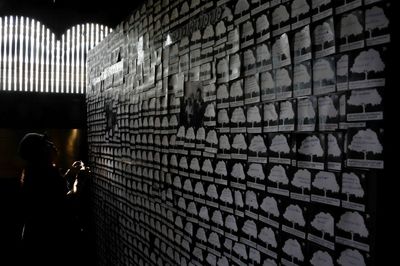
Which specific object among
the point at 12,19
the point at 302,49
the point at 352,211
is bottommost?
the point at 352,211

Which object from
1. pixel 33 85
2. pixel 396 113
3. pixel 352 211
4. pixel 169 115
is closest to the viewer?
pixel 396 113

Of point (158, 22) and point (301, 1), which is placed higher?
point (158, 22)

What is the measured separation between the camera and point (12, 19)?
Answer: 25.5 ft

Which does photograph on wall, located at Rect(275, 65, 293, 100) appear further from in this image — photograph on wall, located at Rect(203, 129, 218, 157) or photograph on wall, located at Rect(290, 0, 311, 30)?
photograph on wall, located at Rect(203, 129, 218, 157)

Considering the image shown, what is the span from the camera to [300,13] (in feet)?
6.84

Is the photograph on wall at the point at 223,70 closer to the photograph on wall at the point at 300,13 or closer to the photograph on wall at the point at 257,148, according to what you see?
the photograph on wall at the point at 257,148

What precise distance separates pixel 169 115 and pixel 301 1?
6.02 feet

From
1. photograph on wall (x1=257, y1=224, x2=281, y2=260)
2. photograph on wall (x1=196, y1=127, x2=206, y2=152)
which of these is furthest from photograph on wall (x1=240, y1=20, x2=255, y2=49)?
photograph on wall (x1=257, y1=224, x2=281, y2=260)

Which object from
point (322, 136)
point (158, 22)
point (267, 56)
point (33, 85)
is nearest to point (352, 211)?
point (322, 136)

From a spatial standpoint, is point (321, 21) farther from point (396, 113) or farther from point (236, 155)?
point (236, 155)

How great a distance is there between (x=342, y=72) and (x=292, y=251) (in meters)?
0.97

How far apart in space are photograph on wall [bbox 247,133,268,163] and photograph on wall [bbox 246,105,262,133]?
0.12 feet

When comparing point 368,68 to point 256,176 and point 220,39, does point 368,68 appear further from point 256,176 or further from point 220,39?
A: point 220,39

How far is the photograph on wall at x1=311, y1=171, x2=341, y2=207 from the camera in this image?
187cm
